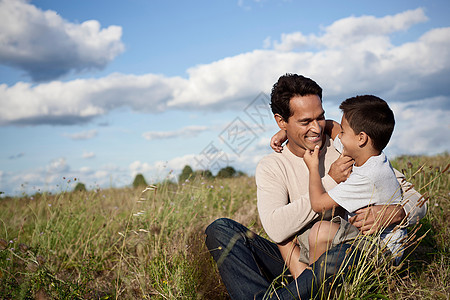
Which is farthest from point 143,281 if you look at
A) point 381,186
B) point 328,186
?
point 381,186

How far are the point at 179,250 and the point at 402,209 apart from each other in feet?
6.64

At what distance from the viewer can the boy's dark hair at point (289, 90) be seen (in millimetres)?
3195

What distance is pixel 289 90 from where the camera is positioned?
3.23 meters

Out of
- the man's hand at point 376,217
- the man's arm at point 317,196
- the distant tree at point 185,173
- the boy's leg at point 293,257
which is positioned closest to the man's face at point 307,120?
the man's arm at point 317,196

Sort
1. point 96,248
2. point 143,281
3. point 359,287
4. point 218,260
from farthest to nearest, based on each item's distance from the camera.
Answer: point 96,248 < point 143,281 < point 218,260 < point 359,287

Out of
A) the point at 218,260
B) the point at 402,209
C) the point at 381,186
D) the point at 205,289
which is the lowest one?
the point at 205,289

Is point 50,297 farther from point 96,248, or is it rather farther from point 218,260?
point 96,248

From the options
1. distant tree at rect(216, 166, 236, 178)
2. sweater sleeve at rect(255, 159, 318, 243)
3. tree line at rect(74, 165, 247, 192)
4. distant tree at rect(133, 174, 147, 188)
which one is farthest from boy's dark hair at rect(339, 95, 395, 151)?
distant tree at rect(133, 174, 147, 188)

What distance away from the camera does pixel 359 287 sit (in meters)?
2.64

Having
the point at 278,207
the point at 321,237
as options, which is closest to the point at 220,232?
the point at 278,207

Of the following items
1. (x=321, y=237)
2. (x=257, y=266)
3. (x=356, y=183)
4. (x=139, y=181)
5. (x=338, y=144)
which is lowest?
(x=257, y=266)

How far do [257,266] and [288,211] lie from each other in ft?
2.13

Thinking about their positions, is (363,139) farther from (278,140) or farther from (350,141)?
(278,140)

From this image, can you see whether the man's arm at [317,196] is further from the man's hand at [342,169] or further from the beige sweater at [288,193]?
the man's hand at [342,169]
